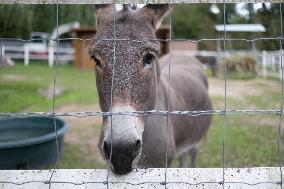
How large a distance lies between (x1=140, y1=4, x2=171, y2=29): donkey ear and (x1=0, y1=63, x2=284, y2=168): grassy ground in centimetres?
184

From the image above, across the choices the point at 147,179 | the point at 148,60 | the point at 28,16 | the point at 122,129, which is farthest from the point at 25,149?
the point at 28,16

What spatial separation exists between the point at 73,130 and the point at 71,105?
Result: 249 cm

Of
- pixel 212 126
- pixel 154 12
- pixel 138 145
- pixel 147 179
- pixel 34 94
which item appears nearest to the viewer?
pixel 147 179

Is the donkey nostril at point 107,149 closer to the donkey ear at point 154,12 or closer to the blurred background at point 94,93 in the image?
the blurred background at point 94,93

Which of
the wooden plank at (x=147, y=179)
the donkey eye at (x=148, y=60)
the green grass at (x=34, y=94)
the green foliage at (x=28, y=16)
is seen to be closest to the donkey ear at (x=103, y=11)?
the donkey eye at (x=148, y=60)

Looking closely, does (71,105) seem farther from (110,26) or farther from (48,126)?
(110,26)

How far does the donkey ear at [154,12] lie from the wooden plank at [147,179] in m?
1.22

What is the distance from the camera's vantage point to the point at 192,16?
31.1m

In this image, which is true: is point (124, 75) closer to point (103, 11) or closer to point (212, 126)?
point (103, 11)

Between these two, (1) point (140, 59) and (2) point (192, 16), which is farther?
(2) point (192, 16)

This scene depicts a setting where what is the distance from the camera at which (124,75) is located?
79.9 inches

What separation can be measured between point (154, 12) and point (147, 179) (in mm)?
1345

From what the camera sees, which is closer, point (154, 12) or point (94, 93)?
point (154, 12)

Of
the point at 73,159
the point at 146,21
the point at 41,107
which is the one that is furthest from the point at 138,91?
the point at 41,107
